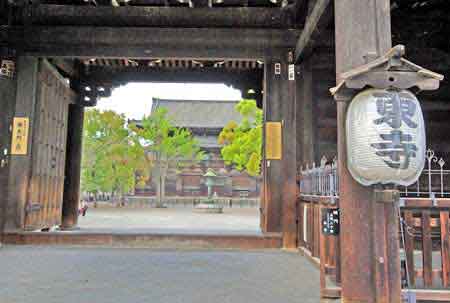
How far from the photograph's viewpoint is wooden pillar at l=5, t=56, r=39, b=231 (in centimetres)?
696

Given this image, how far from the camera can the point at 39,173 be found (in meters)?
7.52

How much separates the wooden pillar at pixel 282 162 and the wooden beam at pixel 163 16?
0.93 meters

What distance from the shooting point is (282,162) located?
23.8ft

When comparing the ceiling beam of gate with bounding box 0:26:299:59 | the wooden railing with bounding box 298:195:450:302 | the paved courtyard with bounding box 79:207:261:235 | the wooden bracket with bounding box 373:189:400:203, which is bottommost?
the paved courtyard with bounding box 79:207:261:235

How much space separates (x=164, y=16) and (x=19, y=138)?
4030 mm

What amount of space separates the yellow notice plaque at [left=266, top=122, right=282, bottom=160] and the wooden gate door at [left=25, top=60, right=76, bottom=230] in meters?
5.00

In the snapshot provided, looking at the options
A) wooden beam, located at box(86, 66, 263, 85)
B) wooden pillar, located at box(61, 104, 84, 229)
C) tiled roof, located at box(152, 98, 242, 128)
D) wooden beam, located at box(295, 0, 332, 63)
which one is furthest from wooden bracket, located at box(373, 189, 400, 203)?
tiled roof, located at box(152, 98, 242, 128)

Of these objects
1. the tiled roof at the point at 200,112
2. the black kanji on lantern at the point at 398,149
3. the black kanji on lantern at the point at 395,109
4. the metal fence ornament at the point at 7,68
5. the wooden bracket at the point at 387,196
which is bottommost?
the wooden bracket at the point at 387,196

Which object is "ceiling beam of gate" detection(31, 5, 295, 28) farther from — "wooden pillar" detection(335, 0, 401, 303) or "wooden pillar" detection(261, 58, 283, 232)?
"wooden pillar" detection(335, 0, 401, 303)

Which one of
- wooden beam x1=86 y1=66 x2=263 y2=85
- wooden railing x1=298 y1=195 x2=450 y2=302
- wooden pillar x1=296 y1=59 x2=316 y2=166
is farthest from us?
wooden beam x1=86 y1=66 x2=263 y2=85

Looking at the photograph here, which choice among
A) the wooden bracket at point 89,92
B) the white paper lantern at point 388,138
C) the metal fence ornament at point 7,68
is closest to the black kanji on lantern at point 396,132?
the white paper lantern at point 388,138

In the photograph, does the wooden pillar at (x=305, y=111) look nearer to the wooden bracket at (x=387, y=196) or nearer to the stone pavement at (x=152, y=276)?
the stone pavement at (x=152, y=276)

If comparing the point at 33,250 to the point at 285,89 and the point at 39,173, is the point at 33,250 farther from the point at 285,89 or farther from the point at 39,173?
the point at 285,89

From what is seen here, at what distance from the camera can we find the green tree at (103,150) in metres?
20.1
